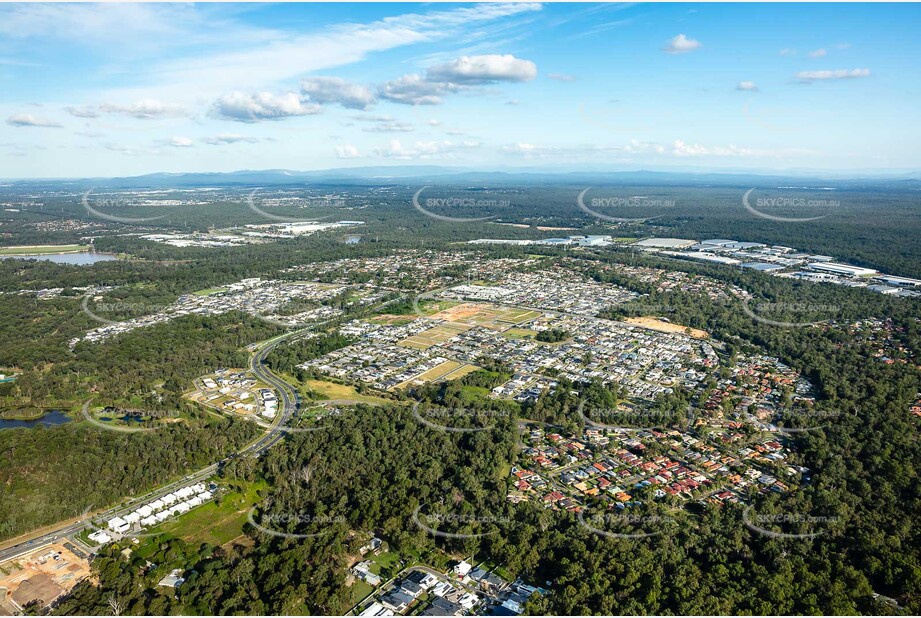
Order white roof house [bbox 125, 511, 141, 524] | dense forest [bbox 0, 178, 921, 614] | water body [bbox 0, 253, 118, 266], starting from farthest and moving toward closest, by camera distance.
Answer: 1. water body [bbox 0, 253, 118, 266]
2. white roof house [bbox 125, 511, 141, 524]
3. dense forest [bbox 0, 178, 921, 614]

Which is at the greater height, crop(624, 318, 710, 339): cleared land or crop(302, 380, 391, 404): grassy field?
crop(624, 318, 710, 339): cleared land

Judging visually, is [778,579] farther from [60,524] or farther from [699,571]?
[60,524]

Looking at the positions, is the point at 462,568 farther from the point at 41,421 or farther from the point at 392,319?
the point at 392,319

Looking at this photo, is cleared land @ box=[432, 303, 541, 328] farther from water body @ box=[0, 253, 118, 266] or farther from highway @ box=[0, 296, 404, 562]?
water body @ box=[0, 253, 118, 266]

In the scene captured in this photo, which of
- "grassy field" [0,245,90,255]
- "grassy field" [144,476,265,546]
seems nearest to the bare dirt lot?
"grassy field" [144,476,265,546]

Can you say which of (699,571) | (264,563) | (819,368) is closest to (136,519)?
(264,563)

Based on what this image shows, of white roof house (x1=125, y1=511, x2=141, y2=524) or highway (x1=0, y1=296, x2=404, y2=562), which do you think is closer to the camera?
highway (x1=0, y1=296, x2=404, y2=562)

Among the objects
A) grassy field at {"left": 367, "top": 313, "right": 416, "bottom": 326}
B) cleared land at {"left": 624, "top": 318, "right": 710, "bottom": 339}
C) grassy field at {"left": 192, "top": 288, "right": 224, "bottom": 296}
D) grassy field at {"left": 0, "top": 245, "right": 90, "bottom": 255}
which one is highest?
grassy field at {"left": 0, "top": 245, "right": 90, "bottom": 255}

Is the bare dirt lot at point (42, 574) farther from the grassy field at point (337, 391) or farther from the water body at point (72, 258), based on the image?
the water body at point (72, 258)
